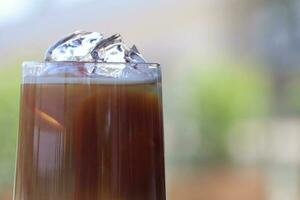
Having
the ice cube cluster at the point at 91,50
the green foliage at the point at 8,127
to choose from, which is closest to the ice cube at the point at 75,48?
the ice cube cluster at the point at 91,50

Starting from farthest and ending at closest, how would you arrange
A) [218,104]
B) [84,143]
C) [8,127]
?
[218,104] < [8,127] < [84,143]

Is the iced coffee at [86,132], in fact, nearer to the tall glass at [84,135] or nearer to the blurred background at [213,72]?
the tall glass at [84,135]

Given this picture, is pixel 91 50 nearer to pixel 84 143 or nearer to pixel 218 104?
pixel 84 143

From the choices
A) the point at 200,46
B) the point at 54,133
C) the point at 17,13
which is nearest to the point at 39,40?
the point at 17,13

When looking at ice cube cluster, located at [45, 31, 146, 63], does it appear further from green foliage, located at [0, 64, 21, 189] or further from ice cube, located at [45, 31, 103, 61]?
green foliage, located at [0, 64, 21, 189]

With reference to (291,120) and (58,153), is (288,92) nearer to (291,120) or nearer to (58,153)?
(291,120)

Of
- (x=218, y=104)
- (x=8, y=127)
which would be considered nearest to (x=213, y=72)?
(x=218, y=104)
